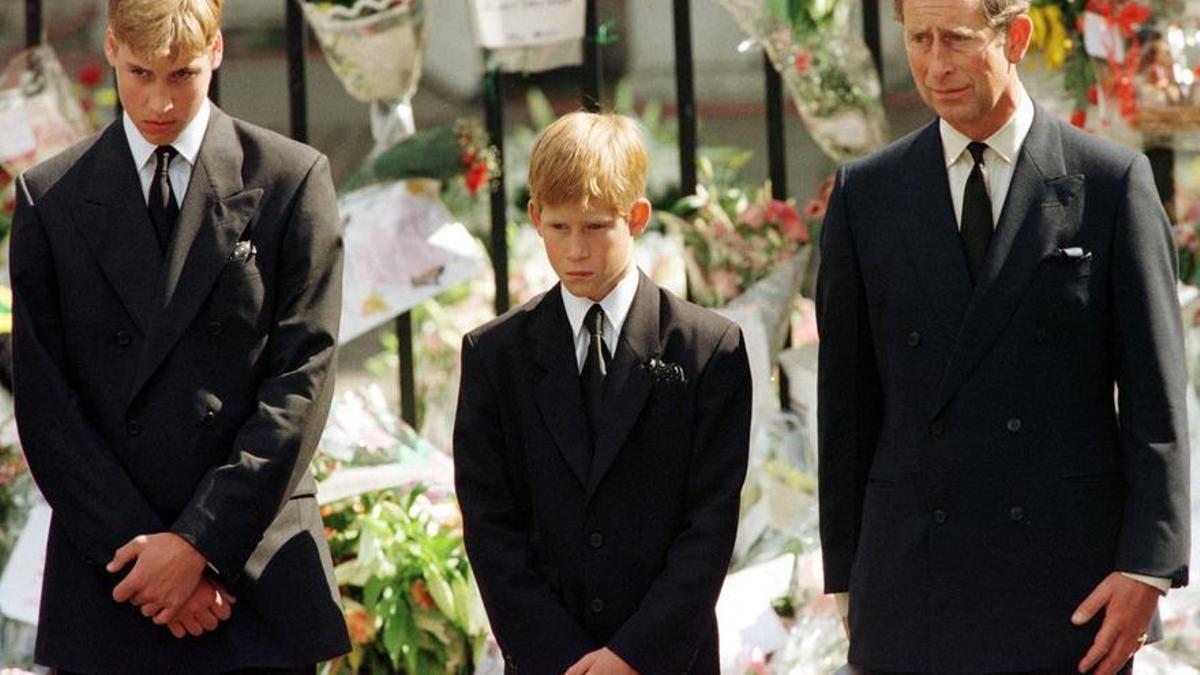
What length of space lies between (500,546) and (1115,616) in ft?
2.97

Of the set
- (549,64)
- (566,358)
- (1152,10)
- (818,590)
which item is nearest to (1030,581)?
(566,358)

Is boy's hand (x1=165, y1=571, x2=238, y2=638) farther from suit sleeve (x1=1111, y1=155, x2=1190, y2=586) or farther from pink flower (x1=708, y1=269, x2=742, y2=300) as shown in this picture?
pink flower (x1=708, y1=269, x2=742, y2=300)

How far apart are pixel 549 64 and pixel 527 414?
5.41ft

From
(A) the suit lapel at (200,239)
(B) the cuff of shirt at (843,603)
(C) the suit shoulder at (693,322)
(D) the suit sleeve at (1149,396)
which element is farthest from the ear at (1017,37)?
(A) the suit lapel at (200,239)

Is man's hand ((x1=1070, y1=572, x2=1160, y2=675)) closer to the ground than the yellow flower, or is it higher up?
closer to the ground

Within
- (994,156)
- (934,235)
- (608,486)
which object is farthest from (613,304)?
(994,156)

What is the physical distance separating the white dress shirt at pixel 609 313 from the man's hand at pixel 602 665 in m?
0.45

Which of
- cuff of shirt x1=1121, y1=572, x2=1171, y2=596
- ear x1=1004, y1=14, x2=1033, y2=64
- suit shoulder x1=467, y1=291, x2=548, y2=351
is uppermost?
ear x1=1004, y1=14, x2=1033, y2=64

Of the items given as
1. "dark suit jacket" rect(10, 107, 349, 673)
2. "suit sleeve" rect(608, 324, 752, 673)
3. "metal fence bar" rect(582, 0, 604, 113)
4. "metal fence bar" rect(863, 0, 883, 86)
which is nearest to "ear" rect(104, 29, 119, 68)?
"dark suit jacket" rect(10, 107, 349, 673)

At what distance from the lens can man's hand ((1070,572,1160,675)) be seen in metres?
3.10

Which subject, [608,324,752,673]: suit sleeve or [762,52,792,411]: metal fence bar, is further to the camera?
[762,52,792,411]: metal fence bar

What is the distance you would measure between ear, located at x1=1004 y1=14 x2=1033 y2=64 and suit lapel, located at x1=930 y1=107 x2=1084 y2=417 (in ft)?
0.53

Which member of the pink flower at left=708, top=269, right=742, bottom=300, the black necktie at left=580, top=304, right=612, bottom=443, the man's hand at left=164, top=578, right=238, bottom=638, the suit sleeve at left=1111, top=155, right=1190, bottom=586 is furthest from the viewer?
the pink flower at left=708, top=269, right=742, bottom=300

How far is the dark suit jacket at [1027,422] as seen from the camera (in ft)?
10.3
